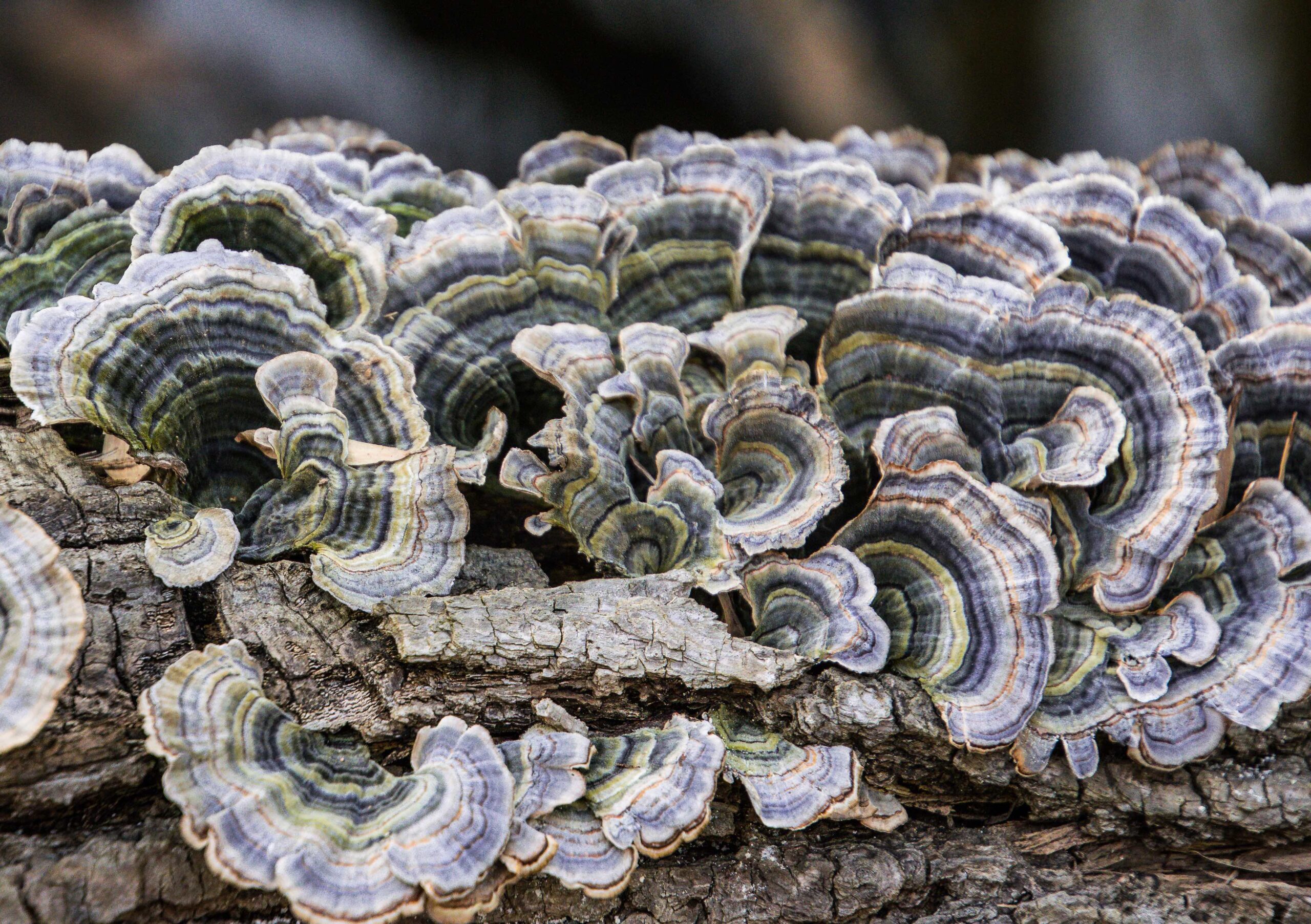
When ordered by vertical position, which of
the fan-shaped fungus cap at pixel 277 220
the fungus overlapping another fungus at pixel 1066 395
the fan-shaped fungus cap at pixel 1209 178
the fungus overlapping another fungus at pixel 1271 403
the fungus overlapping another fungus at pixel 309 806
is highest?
the fan-shaped fungus cap at pixel 1209 178

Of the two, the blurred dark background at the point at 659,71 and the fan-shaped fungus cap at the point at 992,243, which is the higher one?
the blurred dark background at the point at 659,71

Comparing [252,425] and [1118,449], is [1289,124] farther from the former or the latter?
[252,425]

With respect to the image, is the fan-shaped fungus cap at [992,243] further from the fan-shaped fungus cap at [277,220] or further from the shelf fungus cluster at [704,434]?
the fan-shaped fungus cap at [277,220]

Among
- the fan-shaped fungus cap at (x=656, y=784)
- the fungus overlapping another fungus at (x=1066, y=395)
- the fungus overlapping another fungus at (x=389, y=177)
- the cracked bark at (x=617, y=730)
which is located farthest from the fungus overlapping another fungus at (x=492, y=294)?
the fan-shaped fungus cap at (x=656, y=784)

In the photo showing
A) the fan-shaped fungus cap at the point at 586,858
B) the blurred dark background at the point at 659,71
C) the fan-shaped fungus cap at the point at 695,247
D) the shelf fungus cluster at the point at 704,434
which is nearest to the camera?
the fan-shaped fungus cap at the point at 586,858

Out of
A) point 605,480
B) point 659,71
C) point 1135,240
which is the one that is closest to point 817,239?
point 1135,240

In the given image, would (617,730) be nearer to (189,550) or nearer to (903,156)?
(189,550)

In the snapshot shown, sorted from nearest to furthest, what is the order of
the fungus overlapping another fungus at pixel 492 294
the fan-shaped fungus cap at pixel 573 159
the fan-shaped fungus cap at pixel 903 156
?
the fungus overlapping another fungus at pixel 492 294, the fan-shaped fungus cap at pixel 573 159, the fan-shaped fungus cap at pixel 903 156
